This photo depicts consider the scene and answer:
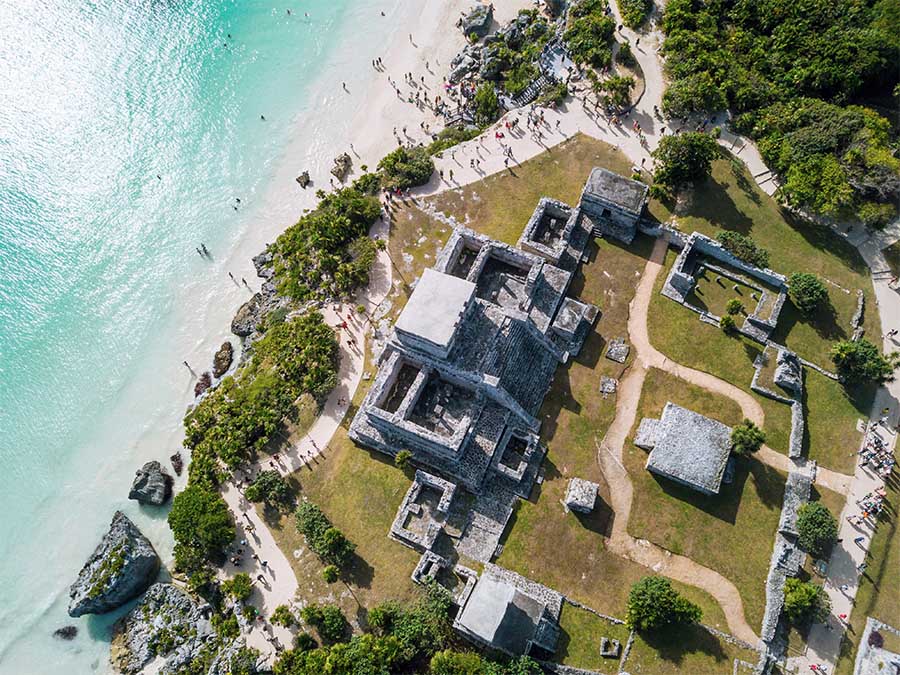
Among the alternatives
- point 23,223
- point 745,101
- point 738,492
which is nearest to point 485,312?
point 738,492

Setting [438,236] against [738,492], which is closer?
[738,492]

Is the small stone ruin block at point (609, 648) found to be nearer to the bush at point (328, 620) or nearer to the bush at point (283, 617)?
the bush at point (328, 620)

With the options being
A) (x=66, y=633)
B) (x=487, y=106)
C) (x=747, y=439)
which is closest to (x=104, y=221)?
(x=66, y=633)

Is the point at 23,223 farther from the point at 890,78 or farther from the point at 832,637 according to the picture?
the point at 890,78

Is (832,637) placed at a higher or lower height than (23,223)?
lower

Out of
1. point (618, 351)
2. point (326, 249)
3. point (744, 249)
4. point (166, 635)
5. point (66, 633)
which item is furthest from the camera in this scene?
point (326, 249)

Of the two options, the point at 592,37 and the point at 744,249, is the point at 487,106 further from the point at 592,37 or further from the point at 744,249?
the point at 744,249

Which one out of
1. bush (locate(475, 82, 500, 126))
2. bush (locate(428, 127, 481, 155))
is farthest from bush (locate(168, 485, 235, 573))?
bush (locate(475, 82, 500, 126))

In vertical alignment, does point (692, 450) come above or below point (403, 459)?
above
